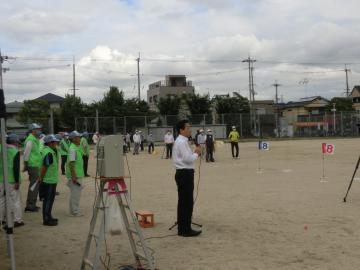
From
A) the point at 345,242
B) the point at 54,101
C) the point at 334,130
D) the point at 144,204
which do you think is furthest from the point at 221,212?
the point at 54,101

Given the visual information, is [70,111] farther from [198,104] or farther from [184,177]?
[184,177]

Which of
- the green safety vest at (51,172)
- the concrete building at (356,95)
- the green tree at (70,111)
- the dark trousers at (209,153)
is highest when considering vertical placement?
the concrete building at (356,95)

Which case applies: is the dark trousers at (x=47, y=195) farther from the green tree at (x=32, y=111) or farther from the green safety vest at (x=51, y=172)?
the green tree at (x=32, y=111)

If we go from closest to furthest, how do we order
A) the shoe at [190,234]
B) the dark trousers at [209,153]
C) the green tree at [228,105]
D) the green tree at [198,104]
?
the shoe at [190,234] < the dark trousers at [209,153] < the green tree at [198,104] < the green tree at [228,105]

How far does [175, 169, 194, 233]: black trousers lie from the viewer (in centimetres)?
803

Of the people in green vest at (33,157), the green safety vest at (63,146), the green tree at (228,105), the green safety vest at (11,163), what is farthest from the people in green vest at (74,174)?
the green tree at (228,105)

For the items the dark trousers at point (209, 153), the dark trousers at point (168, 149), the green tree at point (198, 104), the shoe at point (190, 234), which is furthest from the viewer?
the green tree at point (198, 104)

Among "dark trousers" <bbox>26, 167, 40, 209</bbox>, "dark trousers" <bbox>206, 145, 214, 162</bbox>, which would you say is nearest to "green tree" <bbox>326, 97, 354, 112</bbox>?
"dark trousers" <bbox>206, 145, 214, 162</bbox>

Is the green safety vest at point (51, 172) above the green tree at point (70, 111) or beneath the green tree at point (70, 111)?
beneath

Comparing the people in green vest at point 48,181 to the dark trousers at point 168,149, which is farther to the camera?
the dark trousers at point 168,149

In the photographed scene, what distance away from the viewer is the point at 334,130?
200ft

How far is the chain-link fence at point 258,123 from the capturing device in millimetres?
54062

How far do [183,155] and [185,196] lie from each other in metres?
0.68

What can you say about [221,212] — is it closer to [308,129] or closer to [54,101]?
[308,129]
